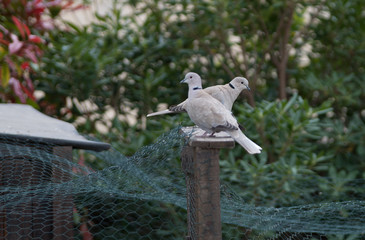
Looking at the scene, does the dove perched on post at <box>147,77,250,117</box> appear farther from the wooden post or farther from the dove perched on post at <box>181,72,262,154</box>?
the wooden post

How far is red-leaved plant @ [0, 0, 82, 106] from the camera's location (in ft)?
10.1

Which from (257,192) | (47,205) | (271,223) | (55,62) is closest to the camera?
(271,223)

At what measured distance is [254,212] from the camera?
242 centimetres

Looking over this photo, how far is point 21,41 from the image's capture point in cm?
322

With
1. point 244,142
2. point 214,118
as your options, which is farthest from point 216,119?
point 244,142

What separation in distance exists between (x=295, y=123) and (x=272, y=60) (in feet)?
2.95

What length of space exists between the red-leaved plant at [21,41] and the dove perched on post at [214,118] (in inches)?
60.0

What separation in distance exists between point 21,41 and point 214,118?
1808 mm

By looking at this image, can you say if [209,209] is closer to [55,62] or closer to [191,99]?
[191,99]

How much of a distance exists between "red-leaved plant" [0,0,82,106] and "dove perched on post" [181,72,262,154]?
5.00ft

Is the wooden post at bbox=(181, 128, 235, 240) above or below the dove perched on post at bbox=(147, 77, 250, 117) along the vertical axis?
below

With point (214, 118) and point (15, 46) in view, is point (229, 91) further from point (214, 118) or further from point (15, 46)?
point (15, 46)

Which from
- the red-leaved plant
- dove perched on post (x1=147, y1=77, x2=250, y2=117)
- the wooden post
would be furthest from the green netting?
the red-leaved plant

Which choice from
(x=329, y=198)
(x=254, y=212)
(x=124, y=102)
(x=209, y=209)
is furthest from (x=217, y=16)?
(x=209, y=209)
